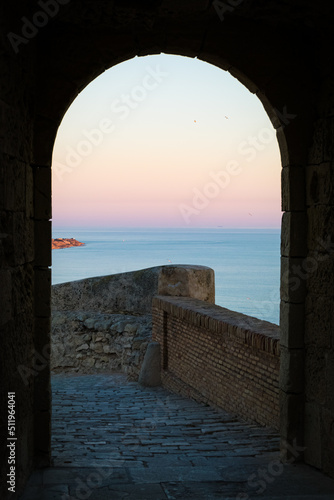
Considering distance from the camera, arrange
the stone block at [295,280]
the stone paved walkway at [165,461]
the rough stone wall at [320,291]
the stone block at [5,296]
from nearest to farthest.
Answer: the stone block at [5,296] < the stone paved walkway at [165,461] < the rough stone wall at [320,291] < the stone block at [295,280]

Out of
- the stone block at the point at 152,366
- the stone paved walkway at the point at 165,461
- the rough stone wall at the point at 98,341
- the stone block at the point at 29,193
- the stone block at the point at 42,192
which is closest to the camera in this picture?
the stone paved walkway at the point at 165,461

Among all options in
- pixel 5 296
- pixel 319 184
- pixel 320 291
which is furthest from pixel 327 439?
pixel 5 296

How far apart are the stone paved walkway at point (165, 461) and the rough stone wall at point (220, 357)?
288 millimetres

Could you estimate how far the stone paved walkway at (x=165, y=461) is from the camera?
4.18 metres

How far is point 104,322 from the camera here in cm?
1309

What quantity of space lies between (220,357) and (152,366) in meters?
3.12

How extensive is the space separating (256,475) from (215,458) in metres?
0.55

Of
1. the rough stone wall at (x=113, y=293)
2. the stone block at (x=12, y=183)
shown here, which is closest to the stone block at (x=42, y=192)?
the stone block at (x=12, y=183)

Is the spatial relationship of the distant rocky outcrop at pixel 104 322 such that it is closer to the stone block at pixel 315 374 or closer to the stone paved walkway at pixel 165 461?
the stone paved walkway at pixel 165 461

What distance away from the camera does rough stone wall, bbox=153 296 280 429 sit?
622cm

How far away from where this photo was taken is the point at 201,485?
434 centimetres

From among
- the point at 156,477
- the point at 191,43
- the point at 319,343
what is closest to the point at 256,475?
the point at 156,477

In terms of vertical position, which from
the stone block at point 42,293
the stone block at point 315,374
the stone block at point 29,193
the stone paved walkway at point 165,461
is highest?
the stone block at point 29,193

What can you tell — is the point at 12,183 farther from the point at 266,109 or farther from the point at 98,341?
the point at 98,341
